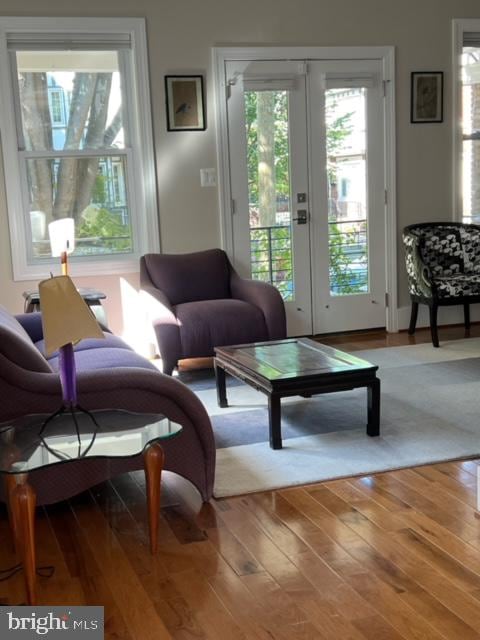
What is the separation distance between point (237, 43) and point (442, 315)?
2.59m

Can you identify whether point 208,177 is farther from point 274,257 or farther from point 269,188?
point 274,257

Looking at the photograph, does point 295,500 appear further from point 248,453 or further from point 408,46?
point 408,46

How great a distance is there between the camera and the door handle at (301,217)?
19.7 feet

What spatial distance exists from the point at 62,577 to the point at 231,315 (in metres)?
2.68

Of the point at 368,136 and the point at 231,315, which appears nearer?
the point at 231,315

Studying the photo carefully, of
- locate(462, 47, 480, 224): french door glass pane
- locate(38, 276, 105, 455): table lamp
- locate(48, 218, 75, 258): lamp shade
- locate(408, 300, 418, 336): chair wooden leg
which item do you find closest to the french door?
locate(408, 300, 418, 336): chair wooden leg

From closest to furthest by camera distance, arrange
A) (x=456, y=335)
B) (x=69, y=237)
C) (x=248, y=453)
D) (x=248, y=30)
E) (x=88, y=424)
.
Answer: (x=88, y=424)
(x=248, y=453)
(x=69, y=237)
(x=248, y=30)
(x=456, y=335)

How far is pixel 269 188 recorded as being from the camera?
5.92 metres

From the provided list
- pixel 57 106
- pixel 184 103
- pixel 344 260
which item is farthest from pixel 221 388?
pixel 57 106

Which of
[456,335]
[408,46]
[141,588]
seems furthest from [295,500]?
[408,46]

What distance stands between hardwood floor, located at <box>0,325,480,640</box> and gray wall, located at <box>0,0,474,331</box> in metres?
2.72

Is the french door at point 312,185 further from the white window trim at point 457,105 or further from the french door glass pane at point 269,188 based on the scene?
the white window trim at point 457,105

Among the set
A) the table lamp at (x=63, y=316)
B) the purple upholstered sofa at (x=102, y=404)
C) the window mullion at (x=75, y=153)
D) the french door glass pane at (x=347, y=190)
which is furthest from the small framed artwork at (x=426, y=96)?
the table lamp at (x=63, y=316)

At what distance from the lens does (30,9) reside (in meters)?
5.25
